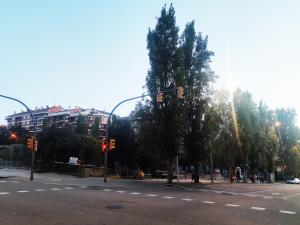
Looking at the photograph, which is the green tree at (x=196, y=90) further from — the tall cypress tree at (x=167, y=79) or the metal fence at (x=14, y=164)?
the metal fence at (x=14, y=164)

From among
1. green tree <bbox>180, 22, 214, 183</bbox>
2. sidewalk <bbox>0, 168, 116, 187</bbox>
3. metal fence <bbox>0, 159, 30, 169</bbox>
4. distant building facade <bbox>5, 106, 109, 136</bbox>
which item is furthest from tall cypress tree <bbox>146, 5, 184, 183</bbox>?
distant building facade <bbox>5, 106, 109, 136</bbox>

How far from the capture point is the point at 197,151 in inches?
1630

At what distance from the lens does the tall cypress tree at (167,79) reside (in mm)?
37906

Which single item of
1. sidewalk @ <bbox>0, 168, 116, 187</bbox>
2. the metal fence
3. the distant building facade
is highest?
the distant building facade

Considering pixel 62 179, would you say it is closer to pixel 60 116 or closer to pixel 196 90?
pixel 196 90

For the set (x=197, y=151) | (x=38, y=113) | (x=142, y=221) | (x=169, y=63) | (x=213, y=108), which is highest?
(x=38, y=113)

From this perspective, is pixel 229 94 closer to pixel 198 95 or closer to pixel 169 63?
pixel 198 95

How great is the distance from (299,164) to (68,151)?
55.7m

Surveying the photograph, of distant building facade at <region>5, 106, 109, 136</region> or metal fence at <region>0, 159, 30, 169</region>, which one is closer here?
metal fence at <region>0, 159, 30, 169</region>

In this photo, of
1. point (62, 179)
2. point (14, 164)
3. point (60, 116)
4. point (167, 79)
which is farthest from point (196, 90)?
point (60, 116)

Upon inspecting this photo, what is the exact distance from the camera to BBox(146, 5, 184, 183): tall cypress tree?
3791 cm

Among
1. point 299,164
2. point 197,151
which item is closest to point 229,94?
point 197,151

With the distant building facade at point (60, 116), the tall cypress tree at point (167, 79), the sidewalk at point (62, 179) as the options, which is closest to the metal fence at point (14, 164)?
the sidewalk at point (62, 179)

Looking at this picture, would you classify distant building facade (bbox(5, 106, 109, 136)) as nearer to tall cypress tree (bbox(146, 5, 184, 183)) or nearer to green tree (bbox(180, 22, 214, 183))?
green tree (bbox(180, 22, 214, 183))
